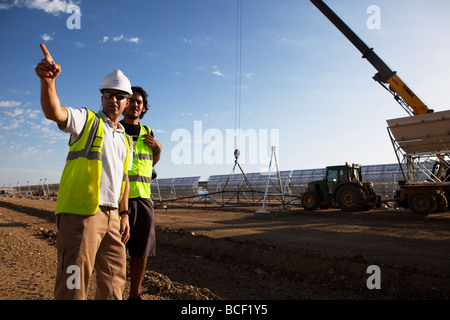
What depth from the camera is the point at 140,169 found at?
3.29 metres

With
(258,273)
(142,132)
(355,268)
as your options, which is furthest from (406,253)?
(142,132)

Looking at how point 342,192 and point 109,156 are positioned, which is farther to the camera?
point 342,192

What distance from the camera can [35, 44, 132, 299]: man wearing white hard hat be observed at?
191 centimetres

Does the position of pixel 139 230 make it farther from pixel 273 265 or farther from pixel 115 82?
pixel 273 265

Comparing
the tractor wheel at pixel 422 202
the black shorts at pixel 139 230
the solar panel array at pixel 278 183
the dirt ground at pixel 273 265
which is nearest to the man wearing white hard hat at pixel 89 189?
the black shorts at pixel 139 230

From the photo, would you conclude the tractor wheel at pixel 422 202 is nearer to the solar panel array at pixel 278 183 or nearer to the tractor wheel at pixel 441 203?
the tractor wheel at pixel 441 203

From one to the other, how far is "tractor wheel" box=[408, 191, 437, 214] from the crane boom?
15.3ft

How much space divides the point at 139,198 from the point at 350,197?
13712 mm

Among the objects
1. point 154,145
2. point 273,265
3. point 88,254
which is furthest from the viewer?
point 273,265

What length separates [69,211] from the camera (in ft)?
6.59

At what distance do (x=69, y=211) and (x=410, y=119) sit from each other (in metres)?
14.3

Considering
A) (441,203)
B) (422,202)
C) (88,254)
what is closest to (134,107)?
(88,254)

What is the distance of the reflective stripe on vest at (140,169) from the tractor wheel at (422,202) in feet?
43.2

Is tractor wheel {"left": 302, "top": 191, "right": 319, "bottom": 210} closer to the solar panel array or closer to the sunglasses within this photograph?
the solar panel array
